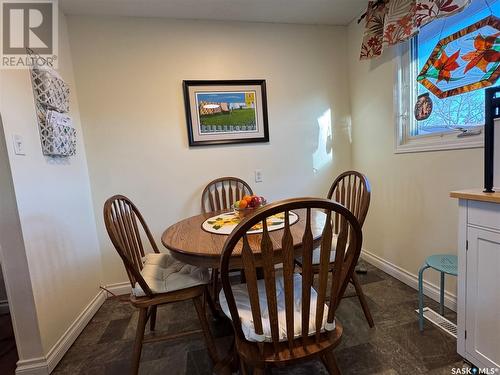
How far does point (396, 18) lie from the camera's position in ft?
5.84

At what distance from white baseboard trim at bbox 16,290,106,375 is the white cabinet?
7.25 feet

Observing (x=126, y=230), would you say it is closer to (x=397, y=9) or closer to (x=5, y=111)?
(x=5, y=111)

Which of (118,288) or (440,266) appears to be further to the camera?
(118,288)

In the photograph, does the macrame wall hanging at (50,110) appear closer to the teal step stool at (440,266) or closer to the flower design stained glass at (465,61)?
the teal step stool at (440,266)

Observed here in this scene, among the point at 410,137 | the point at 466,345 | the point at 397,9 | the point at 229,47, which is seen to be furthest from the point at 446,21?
the point at 466,345

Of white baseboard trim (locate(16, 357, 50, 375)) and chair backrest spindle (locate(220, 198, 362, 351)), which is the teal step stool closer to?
chair backrest spindle (locate(220, 198, 362, 351))

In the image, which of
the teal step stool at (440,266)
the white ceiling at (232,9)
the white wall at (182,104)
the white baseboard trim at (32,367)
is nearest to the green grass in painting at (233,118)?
the white wall at (182,104)

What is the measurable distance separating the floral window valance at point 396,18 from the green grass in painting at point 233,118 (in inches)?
43.1

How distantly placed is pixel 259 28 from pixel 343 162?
156cm

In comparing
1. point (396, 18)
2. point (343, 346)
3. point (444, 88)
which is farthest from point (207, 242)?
point (396, 18)

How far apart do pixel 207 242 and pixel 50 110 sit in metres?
1.40

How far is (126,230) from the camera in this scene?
1410mm

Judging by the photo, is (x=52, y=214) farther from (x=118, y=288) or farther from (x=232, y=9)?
(x=232, y=9)

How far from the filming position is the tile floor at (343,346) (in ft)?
4.19
